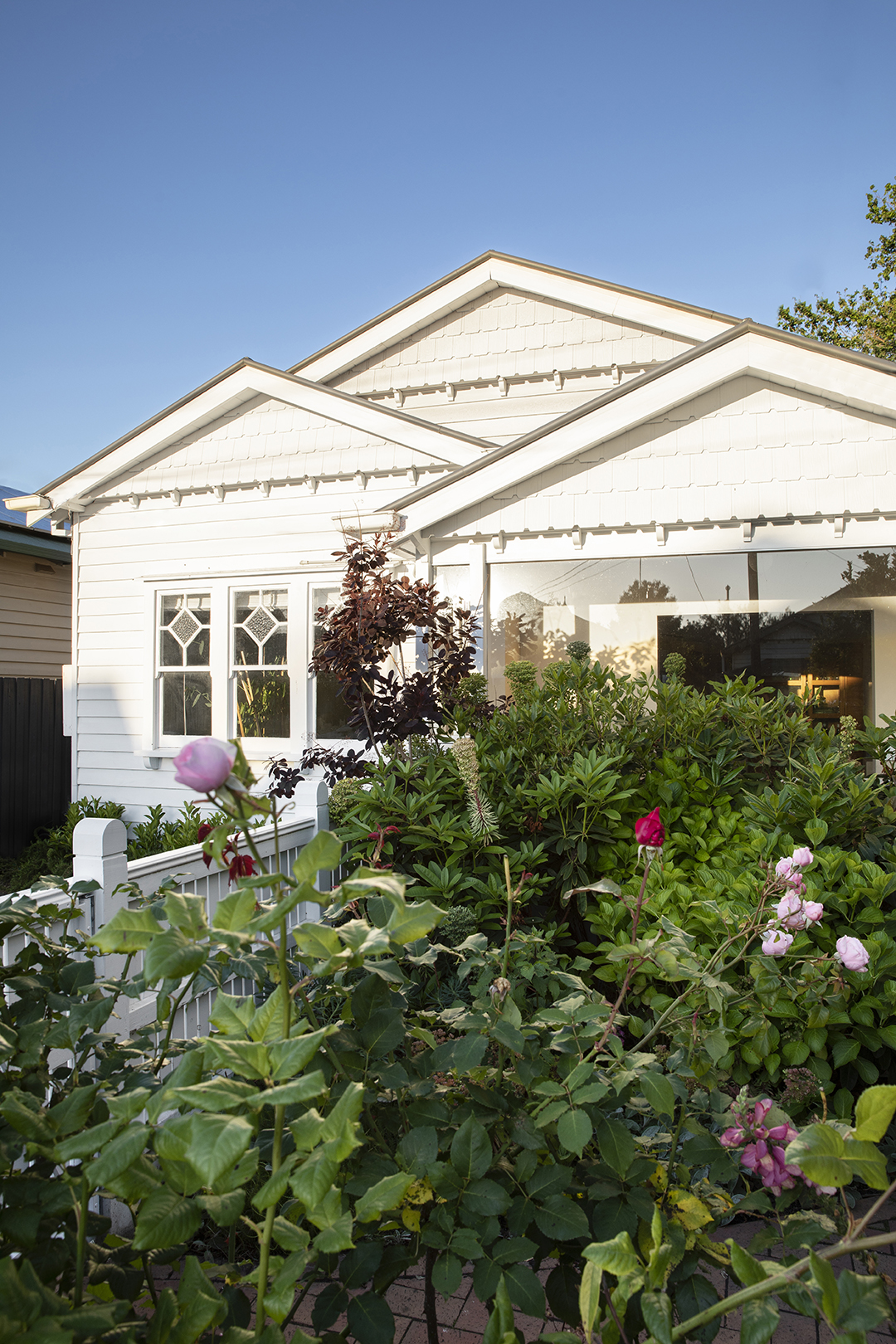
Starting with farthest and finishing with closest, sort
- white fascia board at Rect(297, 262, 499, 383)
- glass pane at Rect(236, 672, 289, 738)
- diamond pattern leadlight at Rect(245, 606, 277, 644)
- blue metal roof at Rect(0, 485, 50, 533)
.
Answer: blue metal roof at Rect(0, 485, 50, 533), white fascia board at Rect(297, 262, 499, 383), diamond pattern leadlight at Rect(245, 606, 277, 644), glass pane at Rect(236, 672, 289, 738)

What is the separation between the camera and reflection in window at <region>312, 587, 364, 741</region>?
729cm

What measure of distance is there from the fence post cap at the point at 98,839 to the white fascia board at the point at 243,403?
5080 mm

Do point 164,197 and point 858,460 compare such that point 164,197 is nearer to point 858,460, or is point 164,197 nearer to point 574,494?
point 574,494

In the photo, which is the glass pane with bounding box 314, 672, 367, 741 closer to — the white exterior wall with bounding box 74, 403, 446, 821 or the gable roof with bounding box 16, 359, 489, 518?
the white exterior wall with bounding box 74, 403, 446, 821

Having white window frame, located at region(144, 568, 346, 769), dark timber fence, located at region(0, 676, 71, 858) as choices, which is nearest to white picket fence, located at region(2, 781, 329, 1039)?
white window frame, located at region(144, 568, 346, 769)

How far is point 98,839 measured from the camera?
8.50 feet

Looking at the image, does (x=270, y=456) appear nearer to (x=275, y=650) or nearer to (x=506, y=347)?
(x=275, y=650)

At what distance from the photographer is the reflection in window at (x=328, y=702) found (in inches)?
287

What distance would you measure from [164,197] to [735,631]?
1135 cm

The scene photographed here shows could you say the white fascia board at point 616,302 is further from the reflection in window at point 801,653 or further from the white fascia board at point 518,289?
the reflection in window at point 801,653

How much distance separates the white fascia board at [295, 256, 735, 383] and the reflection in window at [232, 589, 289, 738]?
4.05 metres

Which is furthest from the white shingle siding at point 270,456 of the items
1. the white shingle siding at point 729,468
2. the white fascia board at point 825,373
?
the white fascia board at point 825,373

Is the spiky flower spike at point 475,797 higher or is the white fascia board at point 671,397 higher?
the white fascia board at point 671,397

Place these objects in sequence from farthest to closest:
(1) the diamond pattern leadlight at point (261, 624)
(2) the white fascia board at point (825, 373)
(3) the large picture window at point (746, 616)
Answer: (1) the diamond pattern leadlight at point (261, 624)
(3) the large picture window at point (746, 616)
(2) the white fascia board at point (825, 373)
